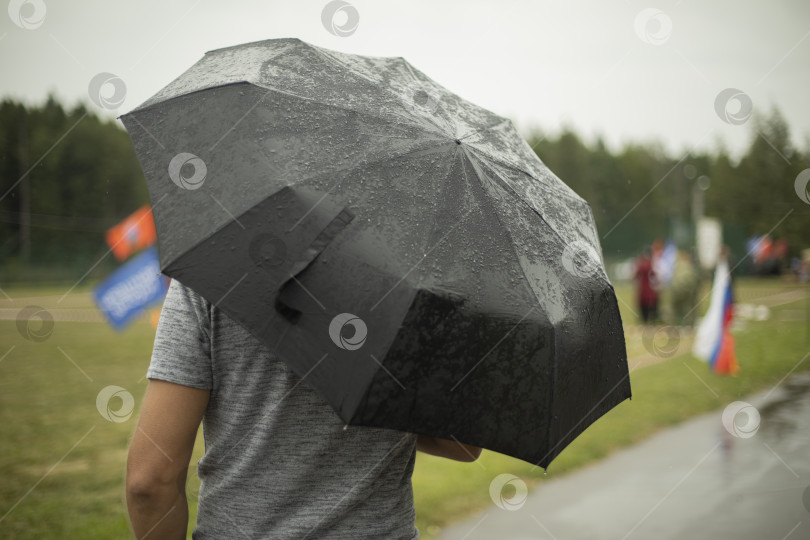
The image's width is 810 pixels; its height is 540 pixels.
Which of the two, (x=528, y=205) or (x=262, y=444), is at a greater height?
(x=528, y=205)

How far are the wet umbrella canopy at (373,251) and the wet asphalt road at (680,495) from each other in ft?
11.7

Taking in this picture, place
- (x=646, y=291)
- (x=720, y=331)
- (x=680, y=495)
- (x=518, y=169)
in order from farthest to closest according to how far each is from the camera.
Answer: (x=646, y=291) < (x=720, y=331) < (x=680, y=495) < (x=518, y=169)

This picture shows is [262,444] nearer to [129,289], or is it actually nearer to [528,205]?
[528,205]

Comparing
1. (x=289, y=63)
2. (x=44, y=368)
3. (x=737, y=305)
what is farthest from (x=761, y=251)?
(x=289, y=63)

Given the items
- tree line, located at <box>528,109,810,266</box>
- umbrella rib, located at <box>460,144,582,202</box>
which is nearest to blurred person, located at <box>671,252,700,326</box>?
tree line, located at <box>528,109,810,266</box>

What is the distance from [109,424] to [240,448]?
7.70 m

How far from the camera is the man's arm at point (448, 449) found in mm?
1923

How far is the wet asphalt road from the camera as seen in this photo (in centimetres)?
500

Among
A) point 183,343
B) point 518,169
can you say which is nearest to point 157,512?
point 183,343

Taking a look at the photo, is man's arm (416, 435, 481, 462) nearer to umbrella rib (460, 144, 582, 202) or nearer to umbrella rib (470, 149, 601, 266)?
umbrella rib (470, 149, 601, 266)

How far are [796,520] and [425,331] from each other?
4.94 m

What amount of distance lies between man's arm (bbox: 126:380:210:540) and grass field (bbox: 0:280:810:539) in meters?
2.05

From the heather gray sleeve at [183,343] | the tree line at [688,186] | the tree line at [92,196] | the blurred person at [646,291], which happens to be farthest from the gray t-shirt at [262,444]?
the tree line at [92,196]

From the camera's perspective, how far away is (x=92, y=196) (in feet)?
143
